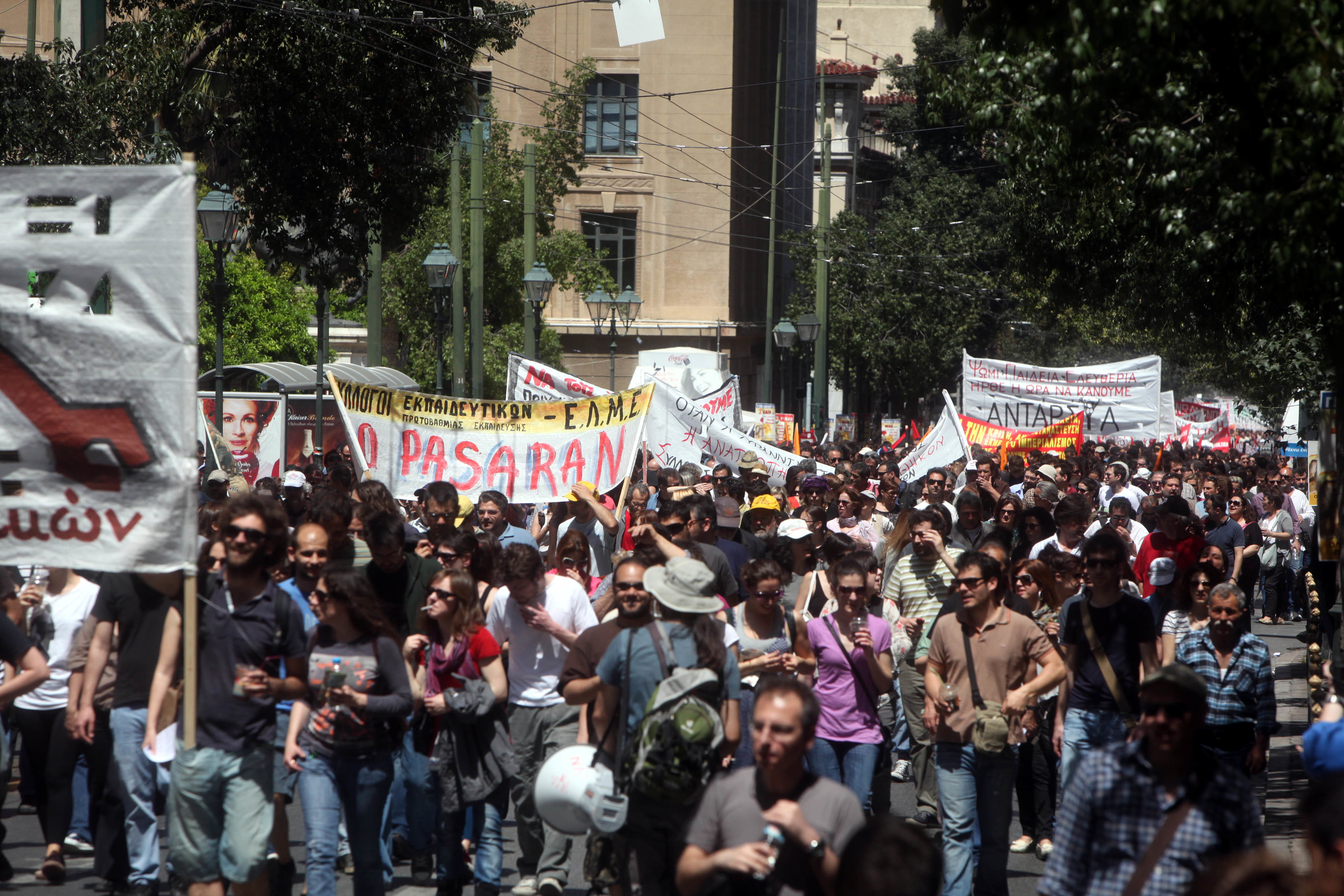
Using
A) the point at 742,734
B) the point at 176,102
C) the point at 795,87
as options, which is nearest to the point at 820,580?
the point at 742,734

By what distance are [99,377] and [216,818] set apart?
161 centimetres

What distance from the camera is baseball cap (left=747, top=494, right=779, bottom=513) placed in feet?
36.2

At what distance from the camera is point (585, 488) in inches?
427

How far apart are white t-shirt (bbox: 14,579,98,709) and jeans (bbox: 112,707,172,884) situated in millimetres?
853

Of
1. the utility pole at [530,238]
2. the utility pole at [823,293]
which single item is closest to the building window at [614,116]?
the utility pole at [823,293]

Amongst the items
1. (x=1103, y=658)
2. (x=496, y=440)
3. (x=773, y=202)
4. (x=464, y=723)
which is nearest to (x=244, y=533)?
(x=464, y=723)

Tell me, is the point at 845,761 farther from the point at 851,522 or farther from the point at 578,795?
the point at 851,522

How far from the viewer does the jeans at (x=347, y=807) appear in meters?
6.02

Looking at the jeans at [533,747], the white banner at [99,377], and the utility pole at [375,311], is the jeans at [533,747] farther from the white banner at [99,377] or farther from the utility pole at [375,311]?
the utility pole at [375,311]

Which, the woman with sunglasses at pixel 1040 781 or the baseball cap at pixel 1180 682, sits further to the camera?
the woman with sunglasses at pixel 1040 781

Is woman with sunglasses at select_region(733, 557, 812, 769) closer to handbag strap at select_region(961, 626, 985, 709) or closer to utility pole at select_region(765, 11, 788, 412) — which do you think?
handbag strap at select_region(961, 626, 985, 709)

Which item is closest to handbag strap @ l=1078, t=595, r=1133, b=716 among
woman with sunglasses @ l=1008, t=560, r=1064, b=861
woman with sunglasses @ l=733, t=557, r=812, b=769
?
woman with sunglasses @ l=1008, t=560, r=1064, b=861

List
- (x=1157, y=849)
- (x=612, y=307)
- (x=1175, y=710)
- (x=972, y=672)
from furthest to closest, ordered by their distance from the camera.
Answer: (x=612, y=307) < (x=972, y=672) < (x=1175, y=710) < (x=1157, y=849)

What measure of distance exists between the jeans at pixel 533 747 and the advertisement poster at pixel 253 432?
48.6ft
